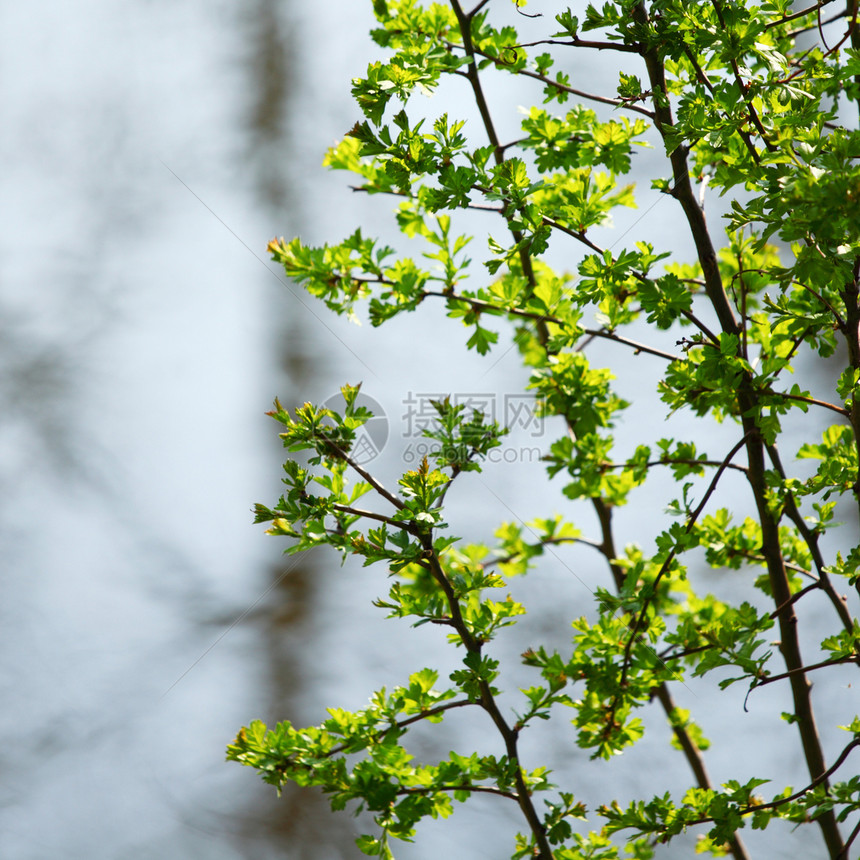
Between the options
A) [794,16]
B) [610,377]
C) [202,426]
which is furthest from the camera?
[202,426]

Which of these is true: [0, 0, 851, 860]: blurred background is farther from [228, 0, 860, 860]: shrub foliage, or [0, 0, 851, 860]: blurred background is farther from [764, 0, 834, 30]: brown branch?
[764, 0, 834, 30]: brown branch

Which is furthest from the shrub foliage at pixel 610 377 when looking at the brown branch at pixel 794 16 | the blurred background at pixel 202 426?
the blurred background at pixel 202 426

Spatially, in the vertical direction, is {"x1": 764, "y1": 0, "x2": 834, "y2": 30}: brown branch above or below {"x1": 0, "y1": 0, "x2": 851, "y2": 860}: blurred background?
below

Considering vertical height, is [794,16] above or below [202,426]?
A: below

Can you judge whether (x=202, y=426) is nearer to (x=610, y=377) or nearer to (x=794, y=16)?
(x=610, y=377)

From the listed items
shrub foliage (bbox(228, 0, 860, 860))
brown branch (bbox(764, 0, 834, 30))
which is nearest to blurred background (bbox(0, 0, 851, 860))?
shrub foliage (bbox(228, 0, 860, 860))

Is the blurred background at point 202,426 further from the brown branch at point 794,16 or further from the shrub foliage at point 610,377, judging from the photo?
the brown branch at point 794,16

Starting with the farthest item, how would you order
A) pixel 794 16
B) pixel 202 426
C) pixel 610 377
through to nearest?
pixel 202 426 → pixel 610 377 → pixel 794 16

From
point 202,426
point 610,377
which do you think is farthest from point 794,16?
point 202,426

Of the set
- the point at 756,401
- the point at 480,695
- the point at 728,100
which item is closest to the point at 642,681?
the point at 480,695

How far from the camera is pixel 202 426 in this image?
120cm

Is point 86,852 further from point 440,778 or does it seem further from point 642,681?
point 642,681

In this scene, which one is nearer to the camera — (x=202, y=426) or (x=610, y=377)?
(x=610, y=377)

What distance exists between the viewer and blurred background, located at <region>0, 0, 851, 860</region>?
43.9 inches
